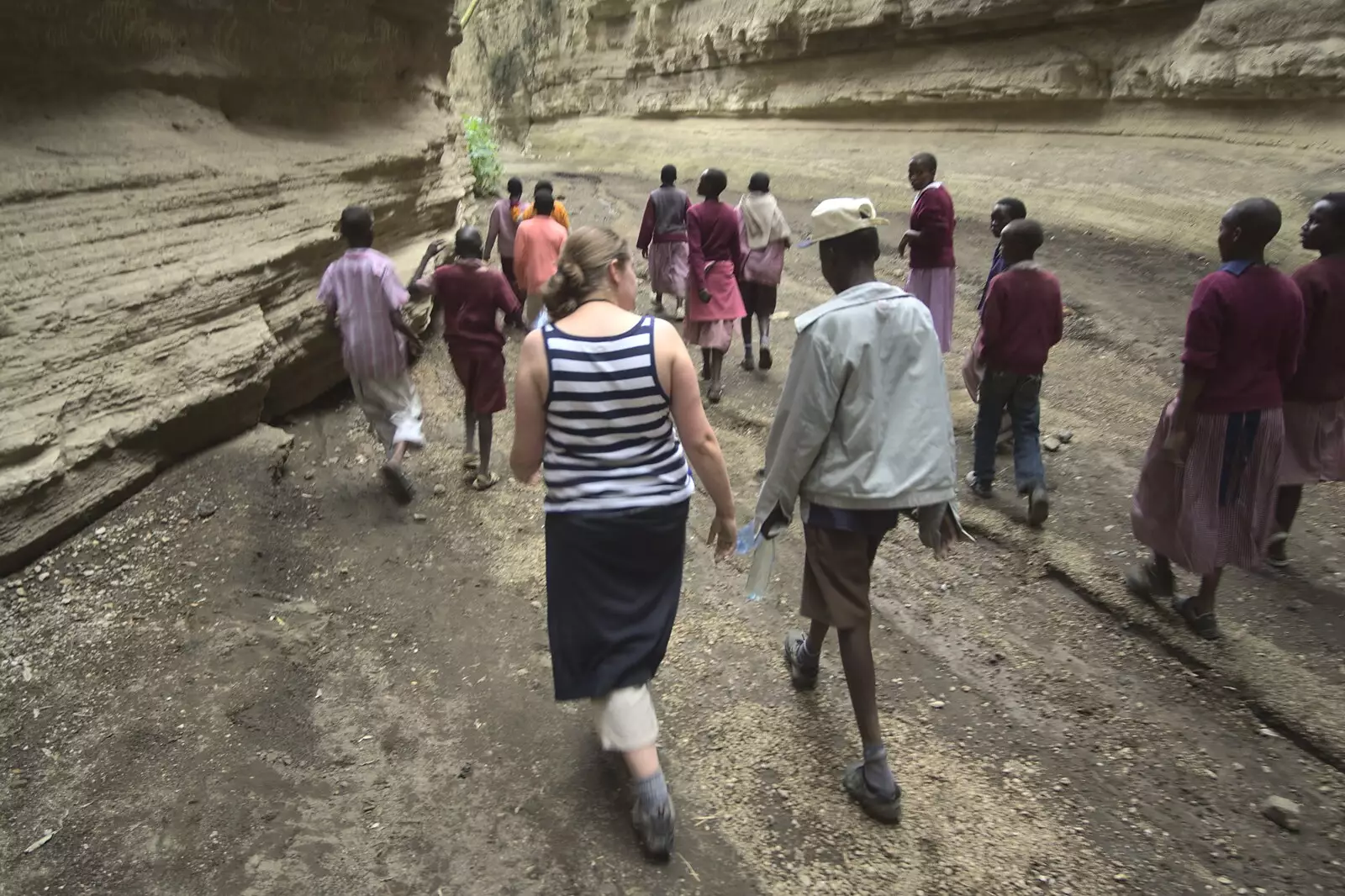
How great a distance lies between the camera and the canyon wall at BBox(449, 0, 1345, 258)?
7504mm

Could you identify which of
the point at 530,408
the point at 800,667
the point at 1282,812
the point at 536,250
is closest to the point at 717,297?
the point at 536,250

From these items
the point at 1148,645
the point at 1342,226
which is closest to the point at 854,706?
the point at 1148,645

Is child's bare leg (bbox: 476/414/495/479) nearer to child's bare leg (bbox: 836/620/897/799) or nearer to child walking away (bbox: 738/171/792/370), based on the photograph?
child walking away (bbox: 738/171/792/370)

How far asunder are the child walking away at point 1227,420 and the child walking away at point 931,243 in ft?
7.38

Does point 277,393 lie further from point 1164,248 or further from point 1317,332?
point 1164,248

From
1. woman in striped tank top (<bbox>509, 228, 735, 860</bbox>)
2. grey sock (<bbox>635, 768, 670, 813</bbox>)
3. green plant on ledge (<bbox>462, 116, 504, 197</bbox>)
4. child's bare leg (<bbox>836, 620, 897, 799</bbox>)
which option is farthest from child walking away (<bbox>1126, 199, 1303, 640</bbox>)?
green plant on ledge (<bbox>462, 116, 504, 197</bbox>)

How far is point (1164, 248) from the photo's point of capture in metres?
7.65

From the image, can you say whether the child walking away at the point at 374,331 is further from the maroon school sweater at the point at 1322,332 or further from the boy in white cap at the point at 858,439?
the maroon school sweater at the point at 1322,332

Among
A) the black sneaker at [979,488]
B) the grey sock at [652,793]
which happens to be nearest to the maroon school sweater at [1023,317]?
the black sneaker at [979,488]

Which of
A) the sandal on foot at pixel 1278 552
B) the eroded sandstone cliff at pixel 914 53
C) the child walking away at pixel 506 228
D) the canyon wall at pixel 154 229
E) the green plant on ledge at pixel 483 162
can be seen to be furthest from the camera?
the green plant on ledge at pixel 483 162

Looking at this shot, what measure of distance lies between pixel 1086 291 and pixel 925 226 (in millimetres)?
2700

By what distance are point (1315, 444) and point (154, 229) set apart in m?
5.99

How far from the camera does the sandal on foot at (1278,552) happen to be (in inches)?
160

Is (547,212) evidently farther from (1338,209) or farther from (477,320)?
(1338,209)
